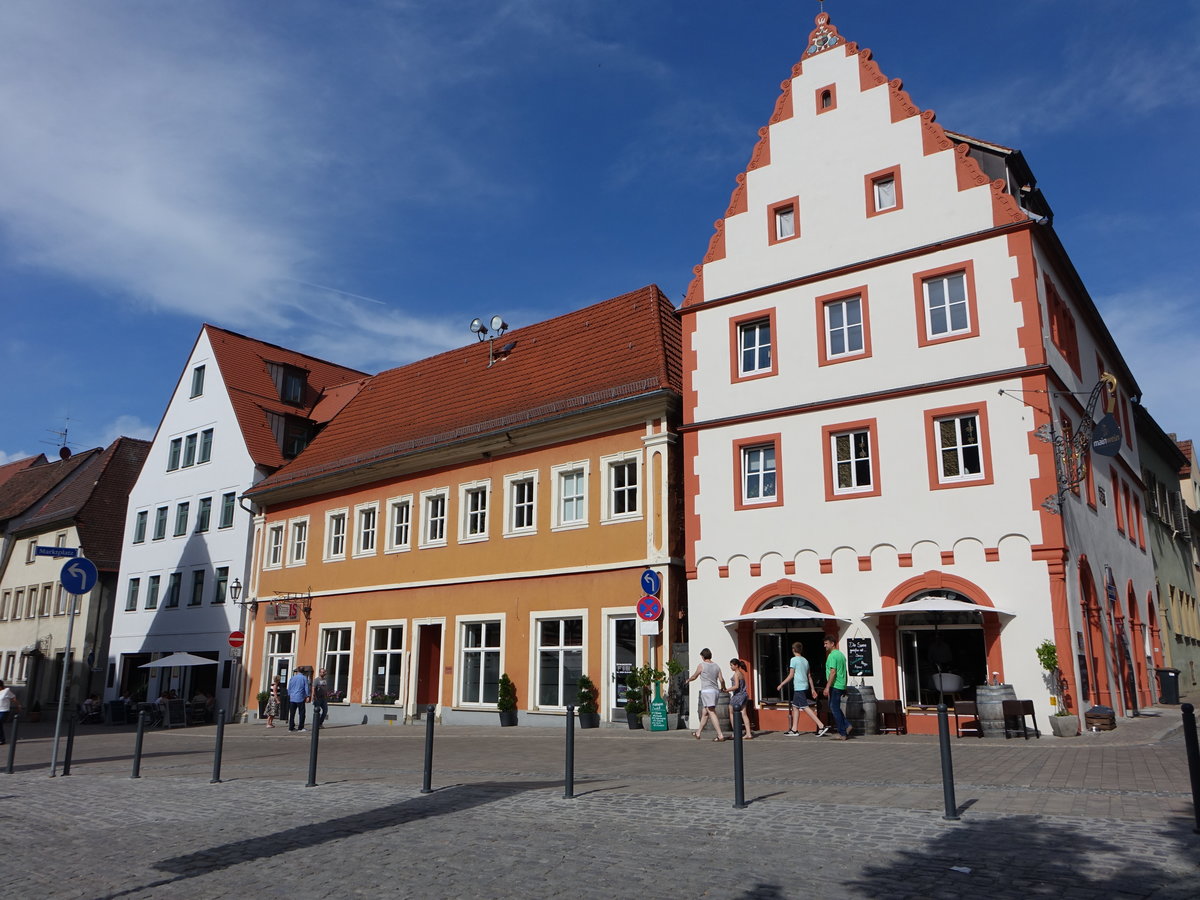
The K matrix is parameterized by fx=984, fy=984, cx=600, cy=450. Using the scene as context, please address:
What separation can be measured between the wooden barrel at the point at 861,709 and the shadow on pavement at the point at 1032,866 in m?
10.1

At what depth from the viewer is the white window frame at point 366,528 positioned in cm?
2975

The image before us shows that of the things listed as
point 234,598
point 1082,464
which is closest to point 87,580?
A: point 1082,464

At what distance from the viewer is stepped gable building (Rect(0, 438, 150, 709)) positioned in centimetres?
4125

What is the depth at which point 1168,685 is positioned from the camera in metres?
24.6

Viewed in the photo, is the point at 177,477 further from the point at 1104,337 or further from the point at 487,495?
the point at 1104,337

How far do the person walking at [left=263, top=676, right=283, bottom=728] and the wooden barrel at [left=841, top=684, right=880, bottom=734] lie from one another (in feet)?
58.1

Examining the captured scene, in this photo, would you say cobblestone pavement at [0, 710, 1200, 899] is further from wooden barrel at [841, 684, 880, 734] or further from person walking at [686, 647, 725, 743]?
person walking at [686, 647, 725, 743]

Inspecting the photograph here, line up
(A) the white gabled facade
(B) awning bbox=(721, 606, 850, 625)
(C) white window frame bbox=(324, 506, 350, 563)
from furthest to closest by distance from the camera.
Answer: (A) the white gabled facade → (C) white window frame bbox=(324, 506, 350, 563) → (B) awning bbox=(721, 606, 850, 625)

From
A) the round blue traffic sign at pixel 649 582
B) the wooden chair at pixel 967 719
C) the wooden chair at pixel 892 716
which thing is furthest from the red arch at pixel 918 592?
the round blue traffic sign at pixel 649 582

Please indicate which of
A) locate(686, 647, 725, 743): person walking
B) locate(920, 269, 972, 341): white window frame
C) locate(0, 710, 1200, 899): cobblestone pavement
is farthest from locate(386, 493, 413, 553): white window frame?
locate(920, 269, 972, 341): white window frame

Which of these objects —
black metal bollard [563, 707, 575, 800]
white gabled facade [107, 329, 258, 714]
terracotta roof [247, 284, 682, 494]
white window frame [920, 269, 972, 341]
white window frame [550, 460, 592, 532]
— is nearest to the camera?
black metal bollard [563, 707, 575, 800]

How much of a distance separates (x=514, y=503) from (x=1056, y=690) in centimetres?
1392

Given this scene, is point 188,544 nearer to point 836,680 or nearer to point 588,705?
point 588,705

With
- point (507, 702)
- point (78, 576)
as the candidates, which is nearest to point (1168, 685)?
point (507, 702)
